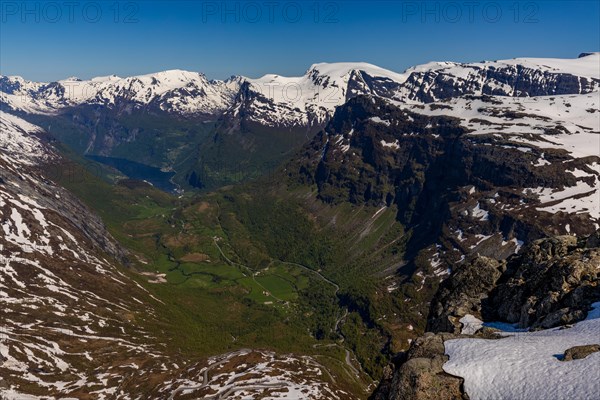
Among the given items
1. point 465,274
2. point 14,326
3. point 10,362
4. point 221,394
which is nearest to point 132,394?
point 221,394

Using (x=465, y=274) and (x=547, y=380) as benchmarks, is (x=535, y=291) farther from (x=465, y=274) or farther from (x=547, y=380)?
(x=547, y=380)

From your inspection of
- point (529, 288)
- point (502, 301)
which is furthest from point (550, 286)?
point (502, 301)

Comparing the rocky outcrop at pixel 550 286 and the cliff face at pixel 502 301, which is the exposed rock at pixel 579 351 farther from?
the rocky outcrop at pixel 550 286

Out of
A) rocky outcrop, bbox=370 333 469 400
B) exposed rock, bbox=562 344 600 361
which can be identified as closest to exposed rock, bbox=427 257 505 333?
rocky outcrop, bbox=370 333 469 400

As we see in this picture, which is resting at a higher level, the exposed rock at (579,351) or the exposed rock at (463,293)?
the exposed rock at (579,351)

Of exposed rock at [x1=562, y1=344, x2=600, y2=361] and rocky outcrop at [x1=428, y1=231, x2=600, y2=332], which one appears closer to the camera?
exposed rock at [x1=562, y1=344, x2=600, y2=361]

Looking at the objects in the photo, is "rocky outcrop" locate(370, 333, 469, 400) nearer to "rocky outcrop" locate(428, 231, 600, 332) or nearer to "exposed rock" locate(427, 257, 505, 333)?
"rocky outcrop" locate(428, 231, 600, 332)

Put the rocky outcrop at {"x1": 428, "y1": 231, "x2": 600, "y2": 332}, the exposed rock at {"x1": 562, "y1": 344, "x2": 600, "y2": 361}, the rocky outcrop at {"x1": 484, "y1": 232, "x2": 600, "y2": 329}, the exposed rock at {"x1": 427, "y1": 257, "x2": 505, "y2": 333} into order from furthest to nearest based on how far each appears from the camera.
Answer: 1. the exposed rock at {"x1": 427, "y1": 257, "x2": 505, "y2": 333}
2. the rocky outcrop at {"x1": 428, "y1": 231, "x2": 600, "y2": 332}
3. the rocky outcrop at {"x1": 484, "y1": 232, "x2": 600, "y2": 329}
4. the exposed rock at {"x1": 562, "y1": 344, "x2": 600, "y2": 361}

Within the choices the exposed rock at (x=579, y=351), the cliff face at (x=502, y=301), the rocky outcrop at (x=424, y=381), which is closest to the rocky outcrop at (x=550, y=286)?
the cliff face at (x=502, y=301)
